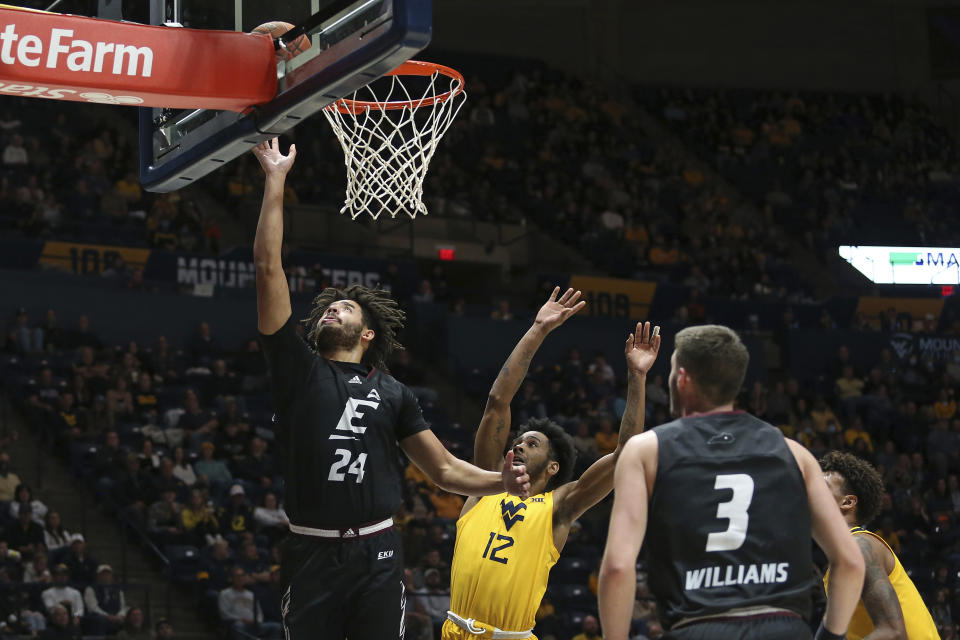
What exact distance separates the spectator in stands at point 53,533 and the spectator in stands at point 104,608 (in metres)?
0.68

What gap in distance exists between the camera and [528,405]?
674 inches

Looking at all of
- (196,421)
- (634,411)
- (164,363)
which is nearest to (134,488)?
(196,421)

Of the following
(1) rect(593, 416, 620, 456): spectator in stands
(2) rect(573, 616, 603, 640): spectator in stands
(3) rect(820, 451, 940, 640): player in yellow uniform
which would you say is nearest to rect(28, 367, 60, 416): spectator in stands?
(2) rect(573, 616, 603, 640): spectator in stands

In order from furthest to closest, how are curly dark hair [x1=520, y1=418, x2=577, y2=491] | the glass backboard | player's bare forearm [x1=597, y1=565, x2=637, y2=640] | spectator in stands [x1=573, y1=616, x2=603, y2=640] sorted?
spectator in stands [x1=573, y1=616, x2=603, y2=640] < curly dark hair [x1=520, y1=418, x2=577, y2=491] < the glass backboard < player's bare forearm [x1=597, y1=565, x2=637, y2=640]

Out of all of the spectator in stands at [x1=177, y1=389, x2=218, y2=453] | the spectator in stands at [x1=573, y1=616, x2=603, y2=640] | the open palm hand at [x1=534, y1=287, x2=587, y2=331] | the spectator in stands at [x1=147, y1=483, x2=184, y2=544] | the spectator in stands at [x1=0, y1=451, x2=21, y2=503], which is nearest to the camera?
the open palm hand at [x1=534, y1=287, x2=587, y2=331]

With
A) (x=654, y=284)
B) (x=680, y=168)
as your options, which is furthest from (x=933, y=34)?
(x=654, y=284)

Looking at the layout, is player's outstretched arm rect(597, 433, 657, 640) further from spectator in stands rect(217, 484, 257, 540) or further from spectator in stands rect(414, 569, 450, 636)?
spectator in stands rect(217, 484, 257, 540)

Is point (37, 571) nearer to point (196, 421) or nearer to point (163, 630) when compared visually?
point (163, 630)

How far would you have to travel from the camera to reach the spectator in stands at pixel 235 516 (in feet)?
43.3

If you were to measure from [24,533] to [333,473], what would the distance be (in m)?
7.98

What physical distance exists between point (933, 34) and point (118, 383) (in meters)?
21.7

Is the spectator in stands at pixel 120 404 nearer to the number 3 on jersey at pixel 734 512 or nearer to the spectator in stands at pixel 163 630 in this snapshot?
the spectator in stands at pixel 163 630

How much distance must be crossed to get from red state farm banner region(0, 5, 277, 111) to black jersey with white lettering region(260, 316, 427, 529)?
1.12 metres

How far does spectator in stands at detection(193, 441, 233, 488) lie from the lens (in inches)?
541
